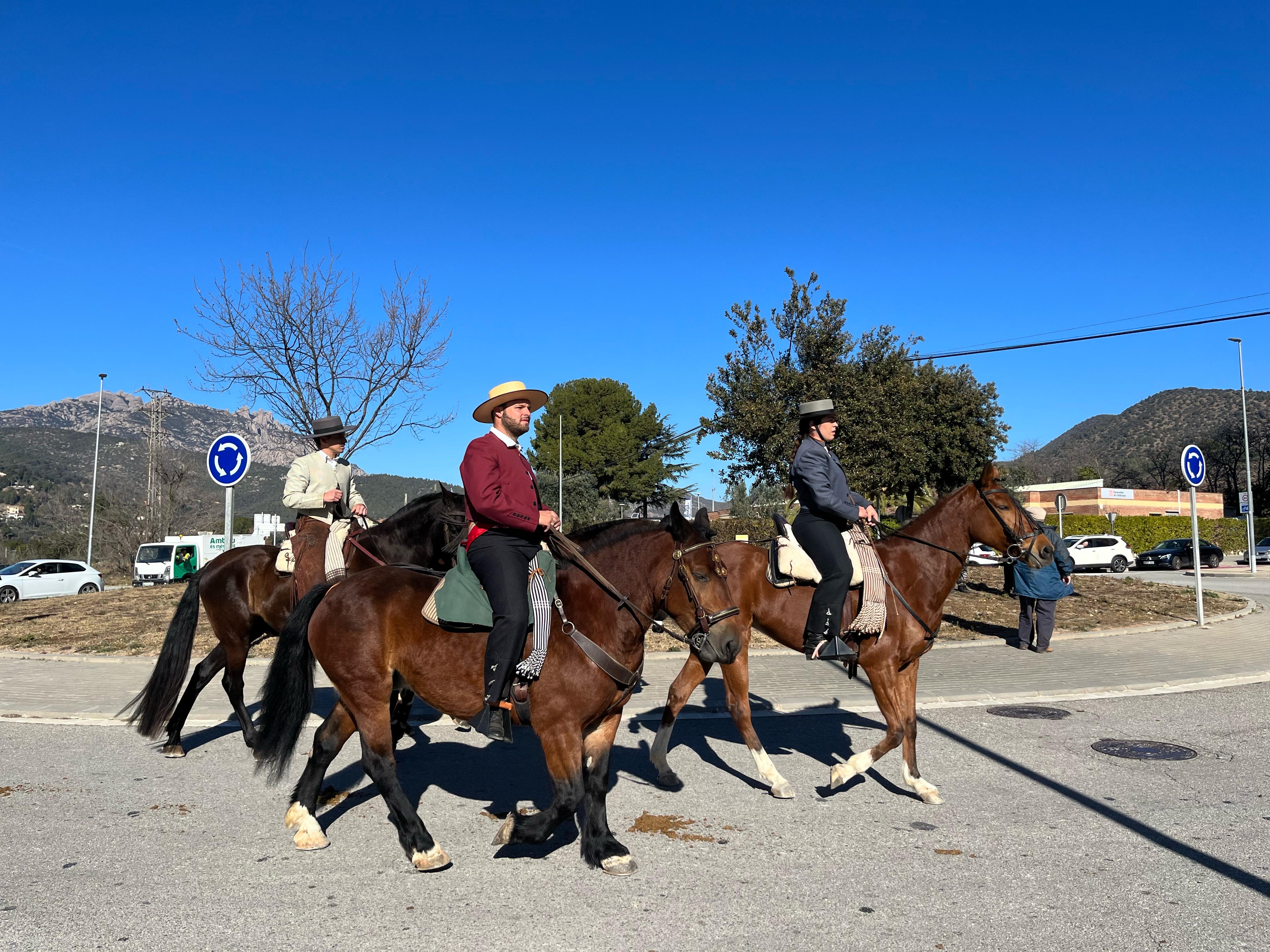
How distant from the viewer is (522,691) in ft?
15.7

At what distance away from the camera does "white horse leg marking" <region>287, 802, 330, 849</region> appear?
Answer: 16.7 ft

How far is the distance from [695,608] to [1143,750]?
4947mm

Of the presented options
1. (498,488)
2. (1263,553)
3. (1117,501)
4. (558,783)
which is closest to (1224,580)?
(1263,553)

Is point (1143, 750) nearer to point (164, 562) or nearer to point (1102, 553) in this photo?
point (1102, 553)

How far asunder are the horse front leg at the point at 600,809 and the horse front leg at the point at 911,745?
2.25 metres

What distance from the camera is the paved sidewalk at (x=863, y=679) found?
31.8ft

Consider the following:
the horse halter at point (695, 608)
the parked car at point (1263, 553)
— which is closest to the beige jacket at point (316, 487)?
the horse halter at point (695, 608)

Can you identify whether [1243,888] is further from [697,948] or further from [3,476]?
[3,476]

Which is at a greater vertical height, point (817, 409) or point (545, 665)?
point (817, 409)

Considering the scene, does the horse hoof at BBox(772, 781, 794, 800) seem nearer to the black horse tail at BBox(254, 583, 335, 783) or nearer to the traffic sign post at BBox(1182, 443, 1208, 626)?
the black horse tail at BBox(254, 583, 335, 783)

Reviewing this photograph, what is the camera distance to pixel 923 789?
599cm

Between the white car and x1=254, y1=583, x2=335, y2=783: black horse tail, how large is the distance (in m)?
28.4

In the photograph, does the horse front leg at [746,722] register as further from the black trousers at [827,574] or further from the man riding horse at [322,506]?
the man riding horse at [322,506]

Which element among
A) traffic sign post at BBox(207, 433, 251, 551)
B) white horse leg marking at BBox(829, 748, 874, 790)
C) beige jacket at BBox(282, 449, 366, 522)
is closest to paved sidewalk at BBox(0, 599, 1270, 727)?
traffic sign post at BBox(207, 433, 251, 551)
